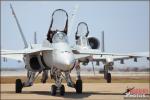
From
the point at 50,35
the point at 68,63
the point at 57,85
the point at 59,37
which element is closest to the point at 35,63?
the point at 50,35

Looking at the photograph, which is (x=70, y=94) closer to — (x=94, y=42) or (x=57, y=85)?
(x=57, y=85)

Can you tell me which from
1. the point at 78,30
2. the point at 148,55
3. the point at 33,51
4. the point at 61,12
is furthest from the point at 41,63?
the point at 78,30

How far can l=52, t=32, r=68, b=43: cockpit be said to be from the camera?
1033 inches

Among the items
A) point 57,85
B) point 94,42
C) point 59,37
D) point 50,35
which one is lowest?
point 57,85

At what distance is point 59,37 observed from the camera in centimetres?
2639

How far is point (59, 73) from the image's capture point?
25.8 meters

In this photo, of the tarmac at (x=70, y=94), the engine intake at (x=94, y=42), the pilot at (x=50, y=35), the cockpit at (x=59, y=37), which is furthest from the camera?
the engine intake at (x=94, y=42)

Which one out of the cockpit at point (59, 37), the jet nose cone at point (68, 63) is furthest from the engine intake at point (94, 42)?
the jet nose cone at point (68, 63)

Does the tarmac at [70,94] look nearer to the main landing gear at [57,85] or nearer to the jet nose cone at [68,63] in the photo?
the main landing gear at [57,85]

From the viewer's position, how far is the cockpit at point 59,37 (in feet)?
86.1

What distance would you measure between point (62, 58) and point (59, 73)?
151 centimetres

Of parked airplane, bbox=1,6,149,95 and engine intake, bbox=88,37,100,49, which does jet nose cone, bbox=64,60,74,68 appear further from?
engine intake, bbox=88,37,100,49

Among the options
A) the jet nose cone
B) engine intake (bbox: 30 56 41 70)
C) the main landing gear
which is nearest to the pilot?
engine intake (bbox: 30 56 41 70)

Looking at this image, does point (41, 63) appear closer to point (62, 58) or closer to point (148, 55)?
point (62, 58)
